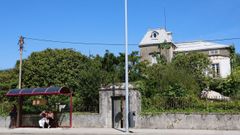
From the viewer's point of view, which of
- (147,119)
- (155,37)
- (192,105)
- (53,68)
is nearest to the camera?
(192,105)

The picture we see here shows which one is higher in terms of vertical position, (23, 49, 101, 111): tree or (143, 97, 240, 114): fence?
(23, 49, 101, 111): tree

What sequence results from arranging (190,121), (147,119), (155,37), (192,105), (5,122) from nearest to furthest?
(190,121)
(192,105)
(147,119)
(5,122)
(155,37)

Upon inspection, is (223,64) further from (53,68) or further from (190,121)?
(190,121)

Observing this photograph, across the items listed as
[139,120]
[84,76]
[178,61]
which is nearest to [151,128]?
[139,120]

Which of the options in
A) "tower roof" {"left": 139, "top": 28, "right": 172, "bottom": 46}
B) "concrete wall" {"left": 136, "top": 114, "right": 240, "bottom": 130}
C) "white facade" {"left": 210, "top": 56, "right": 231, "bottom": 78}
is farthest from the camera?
"tower roof" {"left": 139, "top": 28, "right": 172, "bottom": 46}

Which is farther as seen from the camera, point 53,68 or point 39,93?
point 53,68

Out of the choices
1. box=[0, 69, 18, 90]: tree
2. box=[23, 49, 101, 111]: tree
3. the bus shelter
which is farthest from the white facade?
the bus shelter

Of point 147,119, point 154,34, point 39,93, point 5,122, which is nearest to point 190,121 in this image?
point 147,119

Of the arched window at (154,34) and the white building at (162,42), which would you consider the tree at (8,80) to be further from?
the arched window at (154,34)

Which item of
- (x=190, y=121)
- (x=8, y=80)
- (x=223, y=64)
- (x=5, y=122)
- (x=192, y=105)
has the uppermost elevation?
(x=223, y=64)

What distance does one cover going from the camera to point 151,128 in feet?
70.7

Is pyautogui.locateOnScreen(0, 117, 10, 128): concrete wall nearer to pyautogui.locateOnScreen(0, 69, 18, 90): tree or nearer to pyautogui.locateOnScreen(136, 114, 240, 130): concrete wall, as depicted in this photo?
pyautogui.locateOnScreen(136, 114, 240, 130): concrete wall

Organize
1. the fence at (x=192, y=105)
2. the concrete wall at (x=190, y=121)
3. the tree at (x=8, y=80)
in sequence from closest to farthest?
the concrete wall at (x=190, y=121) < the fence at (x=192, y=105) < the tree at (x=8, y=80)

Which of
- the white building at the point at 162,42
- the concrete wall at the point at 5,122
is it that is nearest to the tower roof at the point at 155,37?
the white building at the point at 162,42
